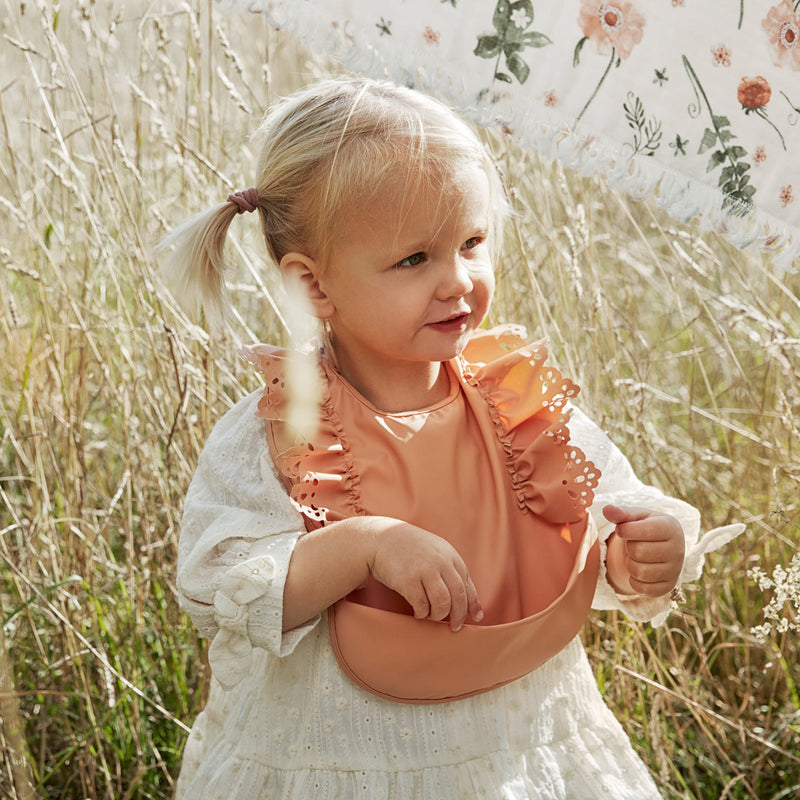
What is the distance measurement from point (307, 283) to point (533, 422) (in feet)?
1.27

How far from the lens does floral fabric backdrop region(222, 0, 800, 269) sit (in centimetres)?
126

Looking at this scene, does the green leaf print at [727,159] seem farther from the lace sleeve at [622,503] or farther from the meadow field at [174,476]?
the meadow field at [174,476]

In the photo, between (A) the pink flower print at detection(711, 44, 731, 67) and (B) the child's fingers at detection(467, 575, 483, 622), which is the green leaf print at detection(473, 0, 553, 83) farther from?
(B) the child's fingers at detection(467, 575, 483, 622)

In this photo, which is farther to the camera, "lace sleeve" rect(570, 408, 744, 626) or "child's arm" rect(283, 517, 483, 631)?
"lace sleeve" rect(570, 408, 744, 626)

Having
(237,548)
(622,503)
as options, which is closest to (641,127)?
(622,503)

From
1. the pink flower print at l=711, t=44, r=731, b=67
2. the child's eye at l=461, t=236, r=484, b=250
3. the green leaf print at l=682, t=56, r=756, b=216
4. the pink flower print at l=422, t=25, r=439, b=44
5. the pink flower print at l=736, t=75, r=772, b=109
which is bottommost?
the child's eye at l=461, t=236, r=484, b=250

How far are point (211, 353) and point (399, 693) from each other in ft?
2.94

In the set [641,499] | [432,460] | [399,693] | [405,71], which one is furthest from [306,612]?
[405,71]

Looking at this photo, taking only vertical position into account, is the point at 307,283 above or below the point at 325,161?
below

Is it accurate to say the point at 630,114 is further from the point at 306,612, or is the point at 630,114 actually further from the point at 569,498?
the point at 306,612

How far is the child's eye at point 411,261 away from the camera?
54.2 inches

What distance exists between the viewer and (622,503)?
5.03 feet

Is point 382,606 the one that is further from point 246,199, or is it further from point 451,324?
point 246,199

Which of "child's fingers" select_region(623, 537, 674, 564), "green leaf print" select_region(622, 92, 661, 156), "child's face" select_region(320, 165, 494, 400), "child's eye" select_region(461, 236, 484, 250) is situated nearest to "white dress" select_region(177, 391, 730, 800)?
"child's fingers" select_region(623, 537, 674, 564)
